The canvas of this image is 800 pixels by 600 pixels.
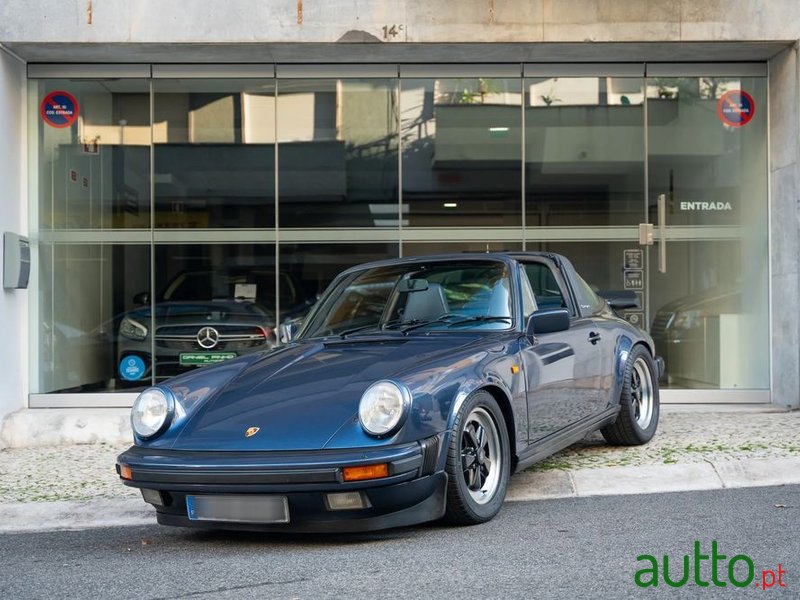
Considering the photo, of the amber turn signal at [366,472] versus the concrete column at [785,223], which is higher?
the concrete column at [785,223]

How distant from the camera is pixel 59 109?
10547 millimetres

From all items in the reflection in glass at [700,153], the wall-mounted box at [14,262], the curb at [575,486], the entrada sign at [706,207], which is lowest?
the curb at [575,486]

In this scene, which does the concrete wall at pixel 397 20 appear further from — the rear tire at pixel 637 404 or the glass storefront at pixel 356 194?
the rear tire at pixel 637 404

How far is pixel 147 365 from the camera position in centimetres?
1057

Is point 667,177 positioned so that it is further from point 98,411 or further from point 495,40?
point 98,411

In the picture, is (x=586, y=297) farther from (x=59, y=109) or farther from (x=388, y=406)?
(x=59, y=109)

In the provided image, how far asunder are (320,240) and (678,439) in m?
4.72

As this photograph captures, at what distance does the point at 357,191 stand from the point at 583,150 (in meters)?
2.59

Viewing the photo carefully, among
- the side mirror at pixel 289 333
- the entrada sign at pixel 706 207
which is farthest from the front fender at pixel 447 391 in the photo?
the entrada sign at pixel 706 207

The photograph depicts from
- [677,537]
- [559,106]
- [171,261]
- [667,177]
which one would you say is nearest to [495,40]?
[559,106]

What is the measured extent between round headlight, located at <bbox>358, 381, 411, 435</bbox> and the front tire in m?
0.33

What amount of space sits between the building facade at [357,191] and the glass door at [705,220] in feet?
0.07

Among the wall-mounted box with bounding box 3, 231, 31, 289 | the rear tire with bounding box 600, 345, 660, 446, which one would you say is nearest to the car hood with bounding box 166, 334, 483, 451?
the rear tire with bounding box 600, 345, 660, 446

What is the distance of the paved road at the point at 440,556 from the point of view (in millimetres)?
3785
